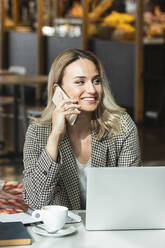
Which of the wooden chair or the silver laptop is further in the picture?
the wooden chair

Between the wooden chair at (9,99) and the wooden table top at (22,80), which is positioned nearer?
the wooden table top at (22,80)

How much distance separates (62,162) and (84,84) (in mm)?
380

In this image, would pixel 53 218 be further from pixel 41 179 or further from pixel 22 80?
pixel 22 80

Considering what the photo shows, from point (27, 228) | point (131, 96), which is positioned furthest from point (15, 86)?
point (27, 228)

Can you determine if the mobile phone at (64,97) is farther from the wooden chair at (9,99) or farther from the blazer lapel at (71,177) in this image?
the wooden chair at (9,99)

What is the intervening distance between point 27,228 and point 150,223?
17.7 inches

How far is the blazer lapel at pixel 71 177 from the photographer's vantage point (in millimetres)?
2938

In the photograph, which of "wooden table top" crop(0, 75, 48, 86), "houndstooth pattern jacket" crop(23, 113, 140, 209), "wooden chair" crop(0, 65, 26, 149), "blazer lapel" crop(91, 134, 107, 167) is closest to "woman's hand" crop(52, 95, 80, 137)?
"houndstooth pattern jacket" crop(23, 113, 140, 209)

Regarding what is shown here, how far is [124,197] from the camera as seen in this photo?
2.24 meters

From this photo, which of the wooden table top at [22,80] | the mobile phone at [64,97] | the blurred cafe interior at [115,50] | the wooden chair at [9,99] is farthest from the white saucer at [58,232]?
the wooden chair at [9,99]

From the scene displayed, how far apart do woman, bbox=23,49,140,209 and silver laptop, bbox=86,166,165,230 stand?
57cm

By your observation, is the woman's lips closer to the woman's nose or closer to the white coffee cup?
the woman's nose

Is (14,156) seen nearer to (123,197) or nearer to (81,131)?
(81,131)

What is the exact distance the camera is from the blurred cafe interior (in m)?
8.88
